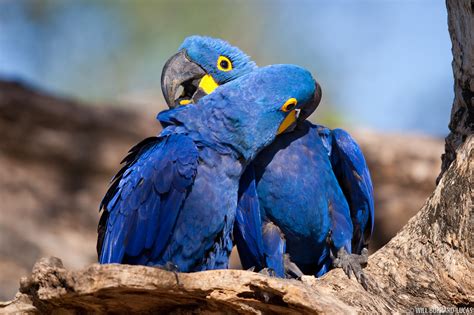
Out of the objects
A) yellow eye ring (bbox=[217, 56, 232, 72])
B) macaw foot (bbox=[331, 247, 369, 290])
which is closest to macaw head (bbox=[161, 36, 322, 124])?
yellow eye ring (bbox=[217, 56, 232, 72])

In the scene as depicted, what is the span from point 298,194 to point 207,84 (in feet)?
2.87

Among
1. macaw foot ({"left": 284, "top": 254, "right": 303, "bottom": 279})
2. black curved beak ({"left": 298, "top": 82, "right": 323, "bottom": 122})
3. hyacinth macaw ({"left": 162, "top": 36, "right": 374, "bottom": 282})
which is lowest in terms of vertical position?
macaw foot ({"left": 284, "top": 254, "right": 303, "bottom": 279})

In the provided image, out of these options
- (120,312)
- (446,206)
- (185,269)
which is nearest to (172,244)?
(185,269)

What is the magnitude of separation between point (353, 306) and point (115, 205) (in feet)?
4.40

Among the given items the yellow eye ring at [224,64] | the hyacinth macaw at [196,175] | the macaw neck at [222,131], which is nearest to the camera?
the hyacinth macaw at [196,175]

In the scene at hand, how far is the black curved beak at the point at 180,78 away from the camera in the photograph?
4.17 m

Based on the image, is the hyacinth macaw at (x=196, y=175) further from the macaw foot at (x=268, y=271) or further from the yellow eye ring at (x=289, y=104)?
the macaw foot at (x=268, y=271)

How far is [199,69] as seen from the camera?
14.1 ft

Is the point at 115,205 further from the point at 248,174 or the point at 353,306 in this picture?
the point at 353,306

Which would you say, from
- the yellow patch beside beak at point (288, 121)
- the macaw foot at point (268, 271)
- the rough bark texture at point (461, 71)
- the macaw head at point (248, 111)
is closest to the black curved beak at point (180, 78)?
the macaw head at point (248, 111)

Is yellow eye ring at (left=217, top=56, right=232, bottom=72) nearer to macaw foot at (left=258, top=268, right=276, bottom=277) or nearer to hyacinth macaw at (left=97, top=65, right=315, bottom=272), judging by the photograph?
hyacinth macaw at (left=97, top=65, right=315, bottom=272)

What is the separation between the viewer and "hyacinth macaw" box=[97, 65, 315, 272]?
355 centimetres

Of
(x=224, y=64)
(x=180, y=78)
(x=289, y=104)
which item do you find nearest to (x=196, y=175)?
(x=289, y=104)

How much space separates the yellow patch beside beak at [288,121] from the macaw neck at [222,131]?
0.70 feet
